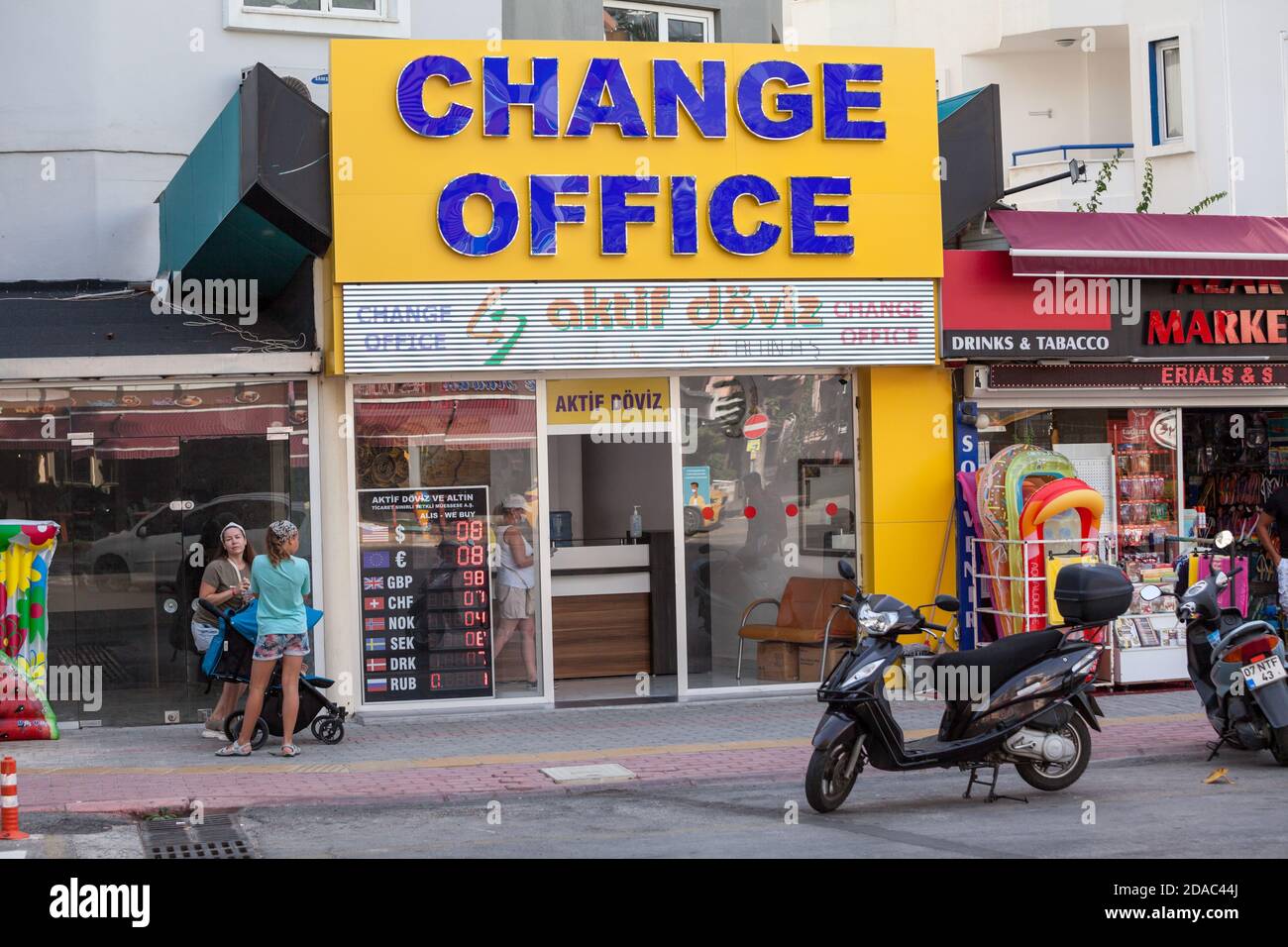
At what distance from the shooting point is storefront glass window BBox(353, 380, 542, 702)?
43.7 ft

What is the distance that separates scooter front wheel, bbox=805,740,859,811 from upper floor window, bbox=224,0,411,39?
367 inches

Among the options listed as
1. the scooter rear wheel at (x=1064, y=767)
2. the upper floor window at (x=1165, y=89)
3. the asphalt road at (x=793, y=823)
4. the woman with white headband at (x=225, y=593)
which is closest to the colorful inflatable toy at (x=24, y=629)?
the woman with white headband at (x=225, y=593)

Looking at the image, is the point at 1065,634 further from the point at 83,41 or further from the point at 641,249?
the point at 83,41

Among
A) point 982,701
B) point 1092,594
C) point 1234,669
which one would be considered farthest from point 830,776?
point 1234,669

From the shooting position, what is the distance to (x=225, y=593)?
40.1ft

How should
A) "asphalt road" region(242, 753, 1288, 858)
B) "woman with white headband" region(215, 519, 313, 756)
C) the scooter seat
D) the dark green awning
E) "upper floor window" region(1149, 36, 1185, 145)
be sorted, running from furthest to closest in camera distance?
"upper floor window" region(1149, 36, 1185, 145) → the dark green awning → "woman with white headband" region(215, 519, 313, 756) → the scooter seat → "asphalt road" region(242, 753, 1288, 858)

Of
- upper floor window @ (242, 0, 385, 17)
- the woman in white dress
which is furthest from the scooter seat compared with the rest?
upper floor window @ (242, 0, 385, 17)

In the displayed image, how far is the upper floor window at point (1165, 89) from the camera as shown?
1988 centimetres

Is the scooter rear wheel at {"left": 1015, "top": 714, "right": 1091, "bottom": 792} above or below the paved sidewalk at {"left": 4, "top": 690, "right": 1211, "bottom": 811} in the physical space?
above

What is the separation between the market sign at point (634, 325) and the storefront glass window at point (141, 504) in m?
1.15

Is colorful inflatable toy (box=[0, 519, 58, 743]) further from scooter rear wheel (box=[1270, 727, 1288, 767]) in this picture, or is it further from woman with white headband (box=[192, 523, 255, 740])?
scooter rear wheel (box=[1270, 727, 1288, 767])

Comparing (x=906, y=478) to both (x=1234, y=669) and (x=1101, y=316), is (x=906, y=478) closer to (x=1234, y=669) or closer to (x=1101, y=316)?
(x=1101, y=316)

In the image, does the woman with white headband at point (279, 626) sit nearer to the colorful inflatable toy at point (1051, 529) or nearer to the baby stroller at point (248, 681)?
the baby stroller at point (248, 681)
